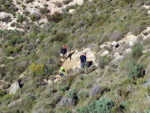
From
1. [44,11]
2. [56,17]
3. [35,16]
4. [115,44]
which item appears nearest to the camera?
[115,44]

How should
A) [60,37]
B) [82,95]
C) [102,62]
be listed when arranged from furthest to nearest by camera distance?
[60,37] < [102,62] < [82,95]

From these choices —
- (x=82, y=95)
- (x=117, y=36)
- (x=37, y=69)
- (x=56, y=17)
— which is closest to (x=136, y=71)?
(x=82, y=95)

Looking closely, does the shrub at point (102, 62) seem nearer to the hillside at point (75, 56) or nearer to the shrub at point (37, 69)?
the hillside at point (75, 56)

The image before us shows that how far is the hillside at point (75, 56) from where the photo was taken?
6.81 metres

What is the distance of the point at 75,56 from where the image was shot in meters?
14.1

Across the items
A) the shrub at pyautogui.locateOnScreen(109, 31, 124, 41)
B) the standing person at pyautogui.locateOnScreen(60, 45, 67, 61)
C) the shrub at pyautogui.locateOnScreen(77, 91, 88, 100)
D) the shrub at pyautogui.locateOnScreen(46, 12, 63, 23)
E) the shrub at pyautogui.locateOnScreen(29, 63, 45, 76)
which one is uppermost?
the shrub at pyautogui.locateOnScreen(46, 12, 63, 23)

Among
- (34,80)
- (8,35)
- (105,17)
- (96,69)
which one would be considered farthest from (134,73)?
(8,35)

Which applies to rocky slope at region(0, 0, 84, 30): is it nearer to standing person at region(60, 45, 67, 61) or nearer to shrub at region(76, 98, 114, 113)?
standing person at region(60, 45, 67, 61)

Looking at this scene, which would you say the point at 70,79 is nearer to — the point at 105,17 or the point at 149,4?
the point at 105,17

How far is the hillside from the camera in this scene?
681 centimetres

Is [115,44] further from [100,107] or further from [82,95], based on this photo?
[100,107]

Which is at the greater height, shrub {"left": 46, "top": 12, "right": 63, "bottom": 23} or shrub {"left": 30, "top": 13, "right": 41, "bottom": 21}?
shrub {"left": 30, "top": 13, "right": 41, "bottom": 21}

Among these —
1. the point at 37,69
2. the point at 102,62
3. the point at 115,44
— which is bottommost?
the point at 37,69

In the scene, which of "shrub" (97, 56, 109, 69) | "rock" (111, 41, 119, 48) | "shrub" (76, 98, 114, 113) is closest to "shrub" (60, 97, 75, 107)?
"shrub" (76, 98, 114, 113)
